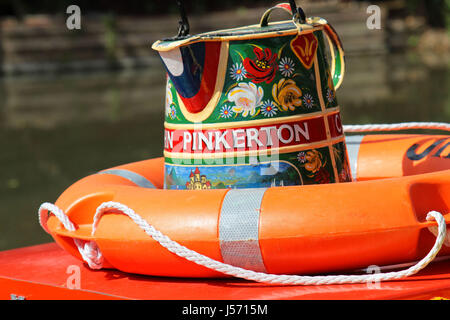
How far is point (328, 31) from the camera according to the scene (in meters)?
2.16

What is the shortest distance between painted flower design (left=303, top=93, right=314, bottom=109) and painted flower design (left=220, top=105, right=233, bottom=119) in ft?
0.63

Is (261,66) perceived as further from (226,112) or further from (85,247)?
(85,247)

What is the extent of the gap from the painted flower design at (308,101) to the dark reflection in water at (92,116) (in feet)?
7.13

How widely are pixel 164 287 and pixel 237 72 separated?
563mm

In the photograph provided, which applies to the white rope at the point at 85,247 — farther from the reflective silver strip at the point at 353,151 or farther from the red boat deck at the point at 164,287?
the reflective silver strip at the point at 353,151

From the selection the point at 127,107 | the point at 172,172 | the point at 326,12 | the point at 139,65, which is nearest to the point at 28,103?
the point at 127,107

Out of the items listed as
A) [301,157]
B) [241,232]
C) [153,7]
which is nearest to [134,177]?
[301,157]

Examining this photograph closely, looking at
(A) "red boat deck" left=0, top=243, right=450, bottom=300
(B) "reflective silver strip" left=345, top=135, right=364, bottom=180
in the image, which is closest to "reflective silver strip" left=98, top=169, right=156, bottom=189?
(A) "red boat deck" left=0, top=243, right=450, bottom=300

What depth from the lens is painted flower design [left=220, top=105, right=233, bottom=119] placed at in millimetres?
1938

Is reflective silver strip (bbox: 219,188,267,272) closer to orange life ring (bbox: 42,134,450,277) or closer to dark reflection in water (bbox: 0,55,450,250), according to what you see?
orange life ring (bbox: 42,134,450,277)

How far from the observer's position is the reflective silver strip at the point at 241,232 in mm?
1684

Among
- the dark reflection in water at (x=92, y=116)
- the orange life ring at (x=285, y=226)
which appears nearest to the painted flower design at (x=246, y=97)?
the orange life ring at (x=285, y=226)

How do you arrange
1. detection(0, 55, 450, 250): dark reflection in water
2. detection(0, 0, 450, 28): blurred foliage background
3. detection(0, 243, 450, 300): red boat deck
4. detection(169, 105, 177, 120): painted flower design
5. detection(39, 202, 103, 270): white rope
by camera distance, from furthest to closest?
detection(0, 0, 450, 28): blurred foliage background < detection(0, 55, 450, 250): dark reflection in water < detection(169, 105, 177, 120): painted flower design < detection(39, 202, 103, 270): white rope < detection(0, 243, 450, 300): red boat deck

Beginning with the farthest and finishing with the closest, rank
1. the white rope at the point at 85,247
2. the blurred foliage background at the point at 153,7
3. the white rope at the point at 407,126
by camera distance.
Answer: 1. the blurred foliage background at the point at 153,7
2. the white rope at the point at 407,126
3. the white rope at the point at 85,247
